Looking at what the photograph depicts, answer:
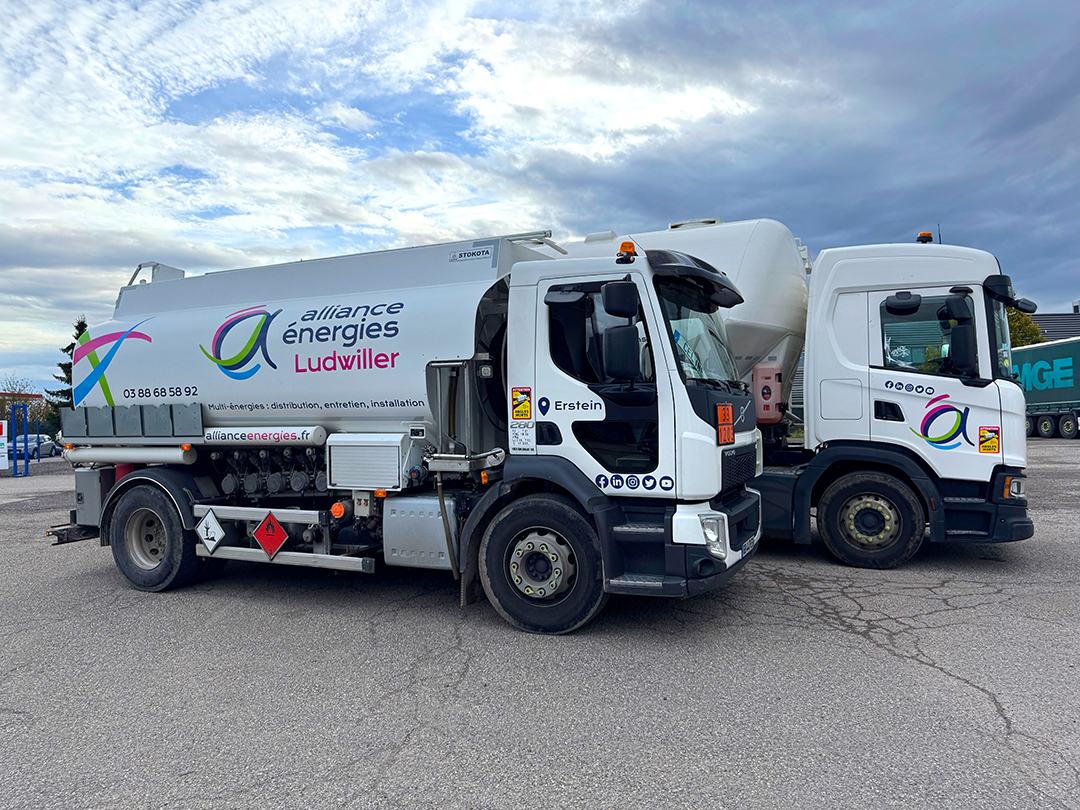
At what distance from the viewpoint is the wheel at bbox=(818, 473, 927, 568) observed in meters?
7.31

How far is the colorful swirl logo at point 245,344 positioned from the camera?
6.82 m

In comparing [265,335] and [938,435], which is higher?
[265,335]

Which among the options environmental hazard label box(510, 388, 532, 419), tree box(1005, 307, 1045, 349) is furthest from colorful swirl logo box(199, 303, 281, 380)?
tree box(1005, 307, 1045, 349)

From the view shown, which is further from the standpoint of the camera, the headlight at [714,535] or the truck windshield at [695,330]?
the truck windshield at [695,330]

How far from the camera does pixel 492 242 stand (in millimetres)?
6125

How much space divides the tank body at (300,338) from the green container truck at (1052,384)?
25846 mm

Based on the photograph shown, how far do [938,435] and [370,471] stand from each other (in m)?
5.35

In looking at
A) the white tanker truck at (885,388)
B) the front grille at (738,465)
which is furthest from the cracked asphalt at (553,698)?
the front grille at (738,465)

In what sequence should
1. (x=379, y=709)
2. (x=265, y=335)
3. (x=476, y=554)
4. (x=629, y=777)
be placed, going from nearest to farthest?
(x=629, y=777) < (x=379, y=709) < (x=476, y=554) < (x=265, y=335)

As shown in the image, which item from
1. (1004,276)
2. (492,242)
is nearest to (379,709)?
(492,242)

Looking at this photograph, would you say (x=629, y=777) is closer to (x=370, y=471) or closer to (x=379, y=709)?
(x=379, y=709)

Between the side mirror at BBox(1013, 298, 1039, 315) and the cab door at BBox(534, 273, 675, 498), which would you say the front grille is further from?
the side mirror at BBox(1013, 298, 1039, 315)

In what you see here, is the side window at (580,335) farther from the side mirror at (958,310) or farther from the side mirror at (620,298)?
the side mirror at (958,310)

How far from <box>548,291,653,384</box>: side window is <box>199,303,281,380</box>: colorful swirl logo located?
2793 millimetres
